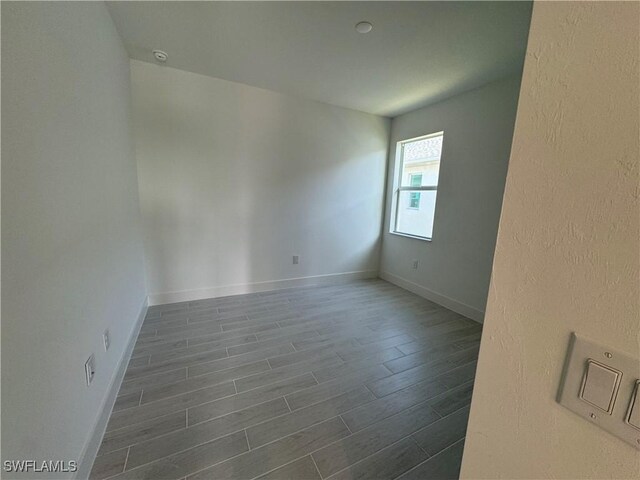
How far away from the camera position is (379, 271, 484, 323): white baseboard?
114 inches

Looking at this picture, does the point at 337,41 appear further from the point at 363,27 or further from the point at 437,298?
the point at 437,298

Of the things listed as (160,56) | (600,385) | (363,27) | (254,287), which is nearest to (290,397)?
(600,385)

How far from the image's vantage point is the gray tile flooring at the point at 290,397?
125cm

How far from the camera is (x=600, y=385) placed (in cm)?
36

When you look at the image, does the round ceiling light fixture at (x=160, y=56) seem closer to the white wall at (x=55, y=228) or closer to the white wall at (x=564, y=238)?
the white wall at (x=55, y=228)

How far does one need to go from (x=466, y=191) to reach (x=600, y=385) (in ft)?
9.87

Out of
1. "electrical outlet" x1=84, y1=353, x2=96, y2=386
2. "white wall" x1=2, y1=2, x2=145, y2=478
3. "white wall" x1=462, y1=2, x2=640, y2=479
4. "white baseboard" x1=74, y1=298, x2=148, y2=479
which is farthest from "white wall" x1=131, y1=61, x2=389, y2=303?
"white wall" x1=462, y1=2, x2=640, y2=479

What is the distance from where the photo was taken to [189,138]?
2.82 m

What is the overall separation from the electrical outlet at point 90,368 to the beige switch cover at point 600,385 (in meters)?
1.77

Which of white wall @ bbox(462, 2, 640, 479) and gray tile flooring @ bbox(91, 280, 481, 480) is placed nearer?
white wall @ bbox(462, 2, 640, 479)

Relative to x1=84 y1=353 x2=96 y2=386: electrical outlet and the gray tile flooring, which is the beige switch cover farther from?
x1=84 y1=353 x2=96 y2=386: electrical outlet

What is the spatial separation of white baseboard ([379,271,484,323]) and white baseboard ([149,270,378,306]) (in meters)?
0.39

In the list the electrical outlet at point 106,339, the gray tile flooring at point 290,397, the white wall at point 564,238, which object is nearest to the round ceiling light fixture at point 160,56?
the electrical outlet at point 106,339

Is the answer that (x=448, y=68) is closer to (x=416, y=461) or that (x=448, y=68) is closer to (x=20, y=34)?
(x=20, y=34)
